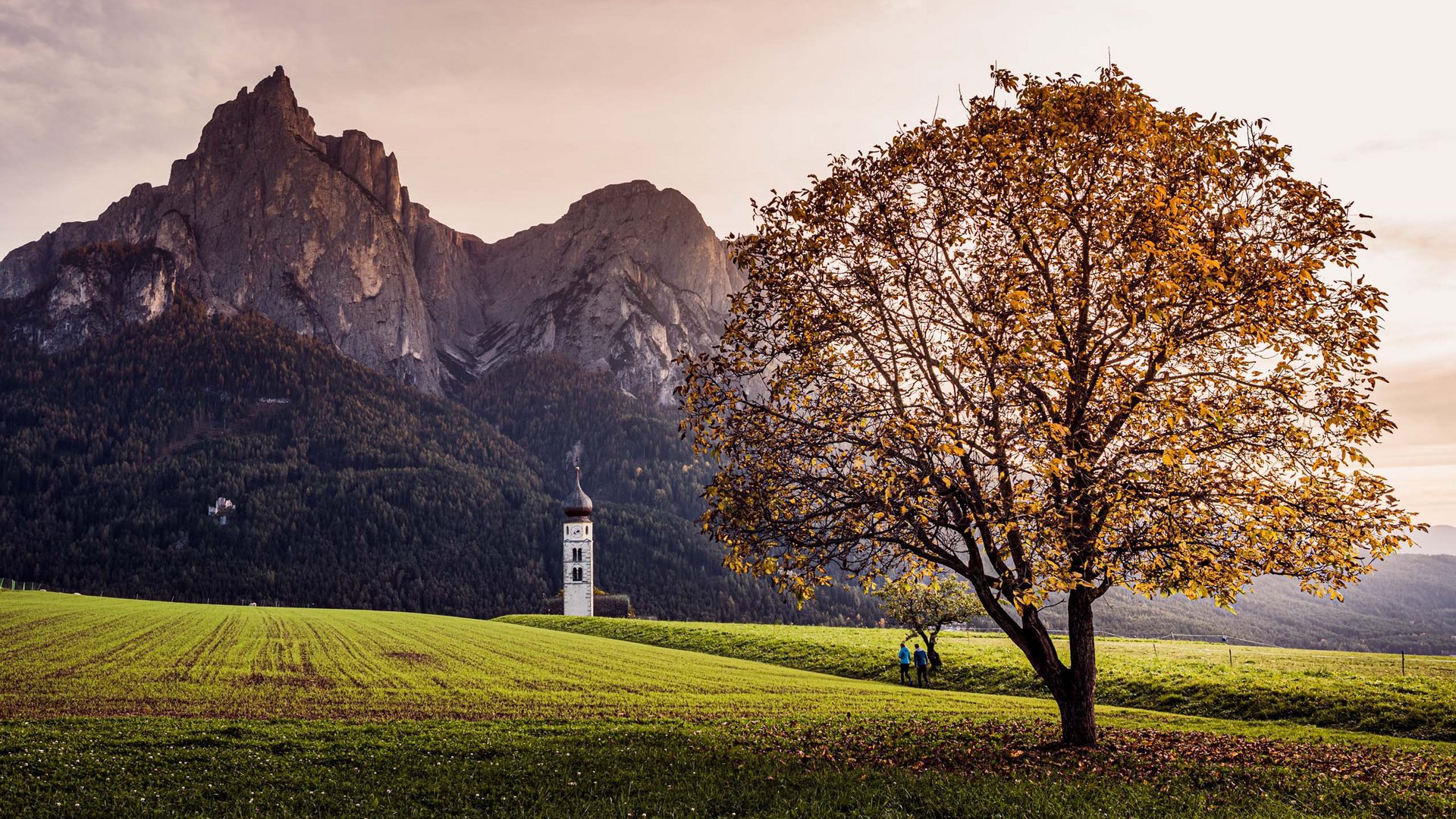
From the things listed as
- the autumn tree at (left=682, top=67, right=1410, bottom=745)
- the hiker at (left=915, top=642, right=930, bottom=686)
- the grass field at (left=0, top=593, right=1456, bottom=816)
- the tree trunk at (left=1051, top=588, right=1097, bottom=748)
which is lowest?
the hiker at (left=915, top=642, right=930, bottom=686)

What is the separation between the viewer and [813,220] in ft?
68.0

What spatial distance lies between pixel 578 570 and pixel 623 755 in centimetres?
13258

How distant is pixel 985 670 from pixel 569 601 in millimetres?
104177

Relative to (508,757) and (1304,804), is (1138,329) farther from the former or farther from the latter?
(508,757)

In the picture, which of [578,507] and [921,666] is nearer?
[921,666]

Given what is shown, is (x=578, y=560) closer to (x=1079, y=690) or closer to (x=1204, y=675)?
(x=1204, y=675)

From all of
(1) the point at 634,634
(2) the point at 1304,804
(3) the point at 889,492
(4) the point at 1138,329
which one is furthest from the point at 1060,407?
(1) the point at 634,634

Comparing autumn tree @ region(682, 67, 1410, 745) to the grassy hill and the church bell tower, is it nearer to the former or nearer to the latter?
the grassy hill

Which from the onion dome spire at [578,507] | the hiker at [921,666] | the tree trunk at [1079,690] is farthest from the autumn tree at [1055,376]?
the onion dome spire at [578,507]

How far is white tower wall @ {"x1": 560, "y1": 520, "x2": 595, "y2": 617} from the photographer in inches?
5669

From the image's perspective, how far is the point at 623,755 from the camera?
19.6 metres

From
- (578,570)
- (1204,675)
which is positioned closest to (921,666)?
(1204,675)

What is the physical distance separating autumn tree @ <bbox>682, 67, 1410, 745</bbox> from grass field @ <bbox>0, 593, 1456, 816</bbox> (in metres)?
3.61

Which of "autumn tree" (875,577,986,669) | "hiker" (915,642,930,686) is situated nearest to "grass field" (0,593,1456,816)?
"hiker" (915,642,930,686)
